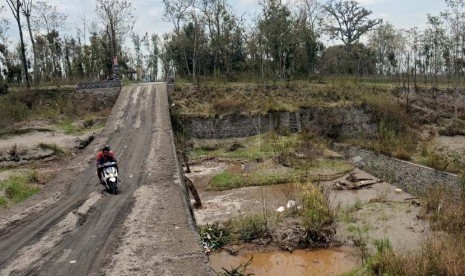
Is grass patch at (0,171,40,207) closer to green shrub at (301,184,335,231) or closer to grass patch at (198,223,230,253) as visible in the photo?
grass patch at (198,223,230,253)

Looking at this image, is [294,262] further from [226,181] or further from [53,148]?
[53,148]

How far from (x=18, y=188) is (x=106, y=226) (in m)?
6.21

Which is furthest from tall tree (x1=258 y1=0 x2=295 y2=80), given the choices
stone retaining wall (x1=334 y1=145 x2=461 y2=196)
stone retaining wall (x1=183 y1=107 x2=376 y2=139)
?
stone retaining wall (x1=334 y1=145 x2=461 y2=196)

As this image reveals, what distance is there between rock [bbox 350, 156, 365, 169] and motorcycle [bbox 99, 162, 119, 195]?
11.7 meters

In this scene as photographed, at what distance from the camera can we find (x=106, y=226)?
404 inches

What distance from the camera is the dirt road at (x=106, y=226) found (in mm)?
8131

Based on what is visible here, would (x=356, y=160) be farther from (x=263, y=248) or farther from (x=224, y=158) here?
(x=263, y=248)

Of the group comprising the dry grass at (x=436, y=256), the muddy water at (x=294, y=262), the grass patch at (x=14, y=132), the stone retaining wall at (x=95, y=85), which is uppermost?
the stone retaining wall at (x=95, y=85)

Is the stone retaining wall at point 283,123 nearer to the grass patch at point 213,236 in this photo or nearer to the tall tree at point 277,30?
the tall tree at point 277,30

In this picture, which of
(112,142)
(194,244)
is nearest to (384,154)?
(112,142)

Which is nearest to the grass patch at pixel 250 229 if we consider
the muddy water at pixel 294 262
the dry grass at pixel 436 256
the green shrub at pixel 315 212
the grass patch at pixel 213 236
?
the grass patch at pixel 213 236

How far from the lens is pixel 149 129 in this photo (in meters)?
22.8

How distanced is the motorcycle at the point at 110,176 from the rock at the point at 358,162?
460 inches

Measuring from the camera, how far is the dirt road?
8131 millimetres
